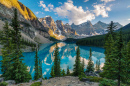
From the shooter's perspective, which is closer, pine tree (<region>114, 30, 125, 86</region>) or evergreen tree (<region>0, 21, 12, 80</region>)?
pine tree (<region>114, 30, 125, 86</region>)

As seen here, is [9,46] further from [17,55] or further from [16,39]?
[17,55]

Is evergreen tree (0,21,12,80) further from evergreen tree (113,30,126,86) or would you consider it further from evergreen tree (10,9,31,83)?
evergreen tree (113,30,126,86)

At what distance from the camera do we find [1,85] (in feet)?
21.6

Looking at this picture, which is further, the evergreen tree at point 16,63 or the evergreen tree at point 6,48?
the evergreen tree at point 6,48

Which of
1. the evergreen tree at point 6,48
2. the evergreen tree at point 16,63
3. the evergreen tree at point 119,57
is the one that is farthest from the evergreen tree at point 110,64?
the evergreen tree at point 6,48

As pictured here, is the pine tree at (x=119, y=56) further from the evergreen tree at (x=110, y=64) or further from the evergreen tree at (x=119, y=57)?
the evergreen tree at (x=110, y=64)

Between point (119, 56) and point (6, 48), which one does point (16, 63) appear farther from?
point (119, 56)

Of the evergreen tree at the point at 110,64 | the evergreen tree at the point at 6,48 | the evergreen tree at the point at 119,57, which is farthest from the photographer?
the evergreen tree at the point at 6,48

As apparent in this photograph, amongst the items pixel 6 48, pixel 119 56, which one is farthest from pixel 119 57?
pixel 6 48

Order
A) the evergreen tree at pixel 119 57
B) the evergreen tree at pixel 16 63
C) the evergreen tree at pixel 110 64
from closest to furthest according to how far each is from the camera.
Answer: the evergreen tree at pixel 119 57 < the evergreen tree at pixel 110 64 < the evergreen tree at pixel 16 63

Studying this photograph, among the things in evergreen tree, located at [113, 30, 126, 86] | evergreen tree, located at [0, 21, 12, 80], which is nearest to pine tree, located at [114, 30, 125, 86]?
evergreen tree, located at [113, 30, 126, 86]

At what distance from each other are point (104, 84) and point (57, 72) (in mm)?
18083

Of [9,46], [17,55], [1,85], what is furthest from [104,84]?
[9,46]

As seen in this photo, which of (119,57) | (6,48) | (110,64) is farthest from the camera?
(6,48)
